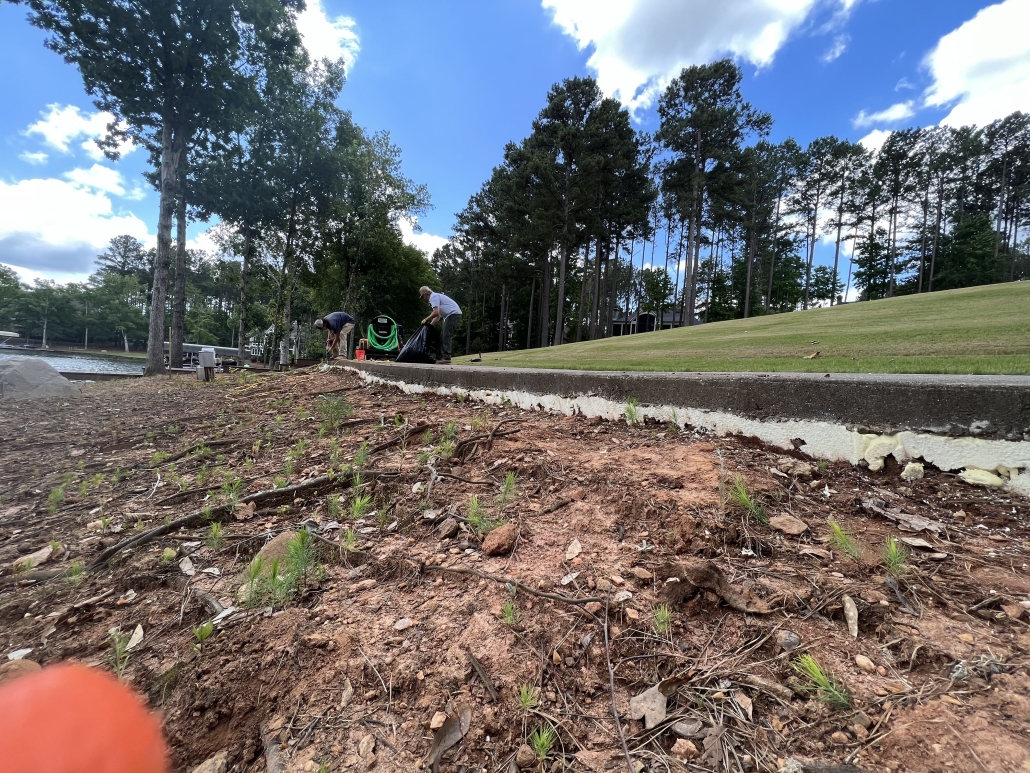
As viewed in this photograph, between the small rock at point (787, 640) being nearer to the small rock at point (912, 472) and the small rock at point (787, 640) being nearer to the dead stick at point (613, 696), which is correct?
the dead stick at point (613, 696)

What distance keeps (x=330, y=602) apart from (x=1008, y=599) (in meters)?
1.93

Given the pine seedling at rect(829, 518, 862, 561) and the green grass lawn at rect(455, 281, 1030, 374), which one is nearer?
the pine seedling at rect(829, 518, 862, 561)

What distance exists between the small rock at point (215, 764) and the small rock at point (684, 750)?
102 centimetres

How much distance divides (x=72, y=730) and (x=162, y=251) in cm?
1732

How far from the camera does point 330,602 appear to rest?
1.43 m

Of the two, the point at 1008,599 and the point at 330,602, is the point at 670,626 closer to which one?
the point at 1008,599

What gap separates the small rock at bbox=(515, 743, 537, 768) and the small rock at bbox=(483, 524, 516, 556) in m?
0.69

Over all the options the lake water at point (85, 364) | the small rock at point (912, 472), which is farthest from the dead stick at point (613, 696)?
the lake water at point (85, 364)

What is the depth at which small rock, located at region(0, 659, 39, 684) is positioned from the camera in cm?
121

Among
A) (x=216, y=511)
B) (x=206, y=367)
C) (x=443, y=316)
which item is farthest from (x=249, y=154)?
(x=216, y=511)

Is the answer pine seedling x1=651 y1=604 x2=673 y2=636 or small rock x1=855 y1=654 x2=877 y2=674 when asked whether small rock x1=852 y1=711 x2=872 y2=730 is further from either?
pine seedling x1=651 y1=604 x2=673 y2=636

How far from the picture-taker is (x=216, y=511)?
2.20 m

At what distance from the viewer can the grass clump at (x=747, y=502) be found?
1.51 m

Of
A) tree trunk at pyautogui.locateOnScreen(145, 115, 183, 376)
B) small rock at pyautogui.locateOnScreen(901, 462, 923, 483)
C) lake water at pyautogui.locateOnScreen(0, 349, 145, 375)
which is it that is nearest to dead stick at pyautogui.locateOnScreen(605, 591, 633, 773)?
small rock at pyautogui.locateOnScreen(901, 462, 923, 483)
